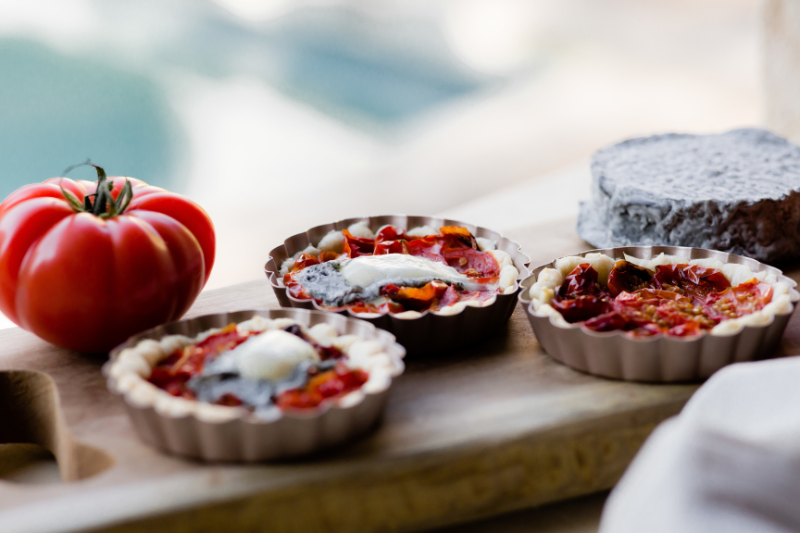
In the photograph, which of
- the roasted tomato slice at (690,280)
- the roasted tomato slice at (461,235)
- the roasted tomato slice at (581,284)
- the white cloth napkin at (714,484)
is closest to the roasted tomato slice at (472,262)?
the roasted tomato slice at (461,235)

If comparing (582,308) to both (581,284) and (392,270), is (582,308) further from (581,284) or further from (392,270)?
(392,270)

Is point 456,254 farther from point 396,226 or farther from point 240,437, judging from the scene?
point 240,437

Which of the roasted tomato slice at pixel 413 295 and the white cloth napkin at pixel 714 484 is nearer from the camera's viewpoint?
the white cloth napkin at pixel 714 484

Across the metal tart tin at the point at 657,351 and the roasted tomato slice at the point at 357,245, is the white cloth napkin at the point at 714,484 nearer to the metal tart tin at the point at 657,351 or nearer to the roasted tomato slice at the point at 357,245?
the metal tart tin at the point at 657,351

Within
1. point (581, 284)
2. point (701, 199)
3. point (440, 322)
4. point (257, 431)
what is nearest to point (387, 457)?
point (257, 431)

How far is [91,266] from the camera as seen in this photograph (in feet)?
6.12

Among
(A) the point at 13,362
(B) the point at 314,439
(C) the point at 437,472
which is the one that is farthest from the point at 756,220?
(A) the point at 13,362

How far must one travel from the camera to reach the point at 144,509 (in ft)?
4.72

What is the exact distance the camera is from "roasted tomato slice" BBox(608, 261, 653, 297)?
2170mm

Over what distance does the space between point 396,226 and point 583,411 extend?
1.18 m

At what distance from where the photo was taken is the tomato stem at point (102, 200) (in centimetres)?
200

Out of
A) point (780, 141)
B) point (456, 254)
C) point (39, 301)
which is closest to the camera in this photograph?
point (39, 301)

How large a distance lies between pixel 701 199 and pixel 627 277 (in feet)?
1.96

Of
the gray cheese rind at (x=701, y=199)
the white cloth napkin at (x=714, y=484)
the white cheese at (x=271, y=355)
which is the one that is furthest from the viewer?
the gray cheese rind at (x=701, y=199)
